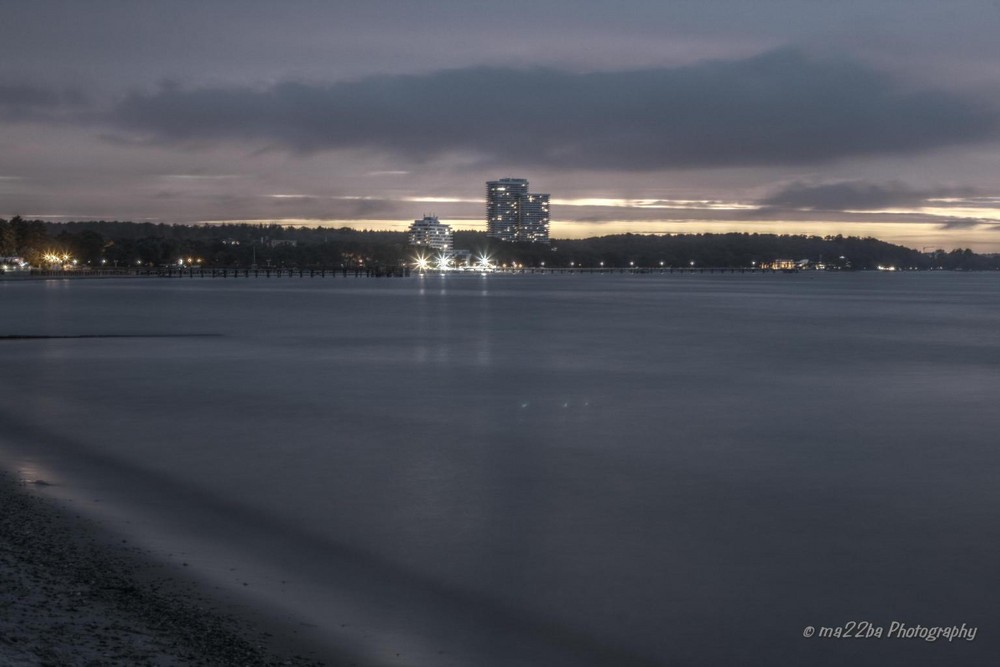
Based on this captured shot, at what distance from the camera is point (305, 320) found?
4447 centimetres

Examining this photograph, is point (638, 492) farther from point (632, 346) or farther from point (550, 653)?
point (632, 346)

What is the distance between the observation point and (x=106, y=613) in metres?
6.32

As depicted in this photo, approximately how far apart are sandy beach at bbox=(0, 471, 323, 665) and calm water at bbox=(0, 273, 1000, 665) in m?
0.43

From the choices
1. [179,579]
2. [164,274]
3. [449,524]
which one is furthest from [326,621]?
[164,274]

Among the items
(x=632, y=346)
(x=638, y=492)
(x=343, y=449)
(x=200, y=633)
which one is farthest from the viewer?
(x=632, y=346)

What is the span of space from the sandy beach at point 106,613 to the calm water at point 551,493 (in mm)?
433

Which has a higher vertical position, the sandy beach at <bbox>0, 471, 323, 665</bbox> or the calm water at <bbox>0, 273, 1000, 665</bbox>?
the sandy beach at <bbox>0, 471, 323, 665</bbox>

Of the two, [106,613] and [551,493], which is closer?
[106,613]

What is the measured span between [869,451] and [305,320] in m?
34.2

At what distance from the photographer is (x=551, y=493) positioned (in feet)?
36.1

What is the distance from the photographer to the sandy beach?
5559 millimetres

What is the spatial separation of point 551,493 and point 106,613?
5683 millimetres

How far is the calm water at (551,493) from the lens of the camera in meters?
7.09

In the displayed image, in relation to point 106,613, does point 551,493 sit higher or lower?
lower
